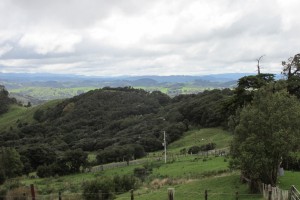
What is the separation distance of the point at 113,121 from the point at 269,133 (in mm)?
133074

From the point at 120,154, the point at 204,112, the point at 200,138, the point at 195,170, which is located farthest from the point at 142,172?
the point at 204,112

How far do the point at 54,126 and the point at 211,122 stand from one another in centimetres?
7542

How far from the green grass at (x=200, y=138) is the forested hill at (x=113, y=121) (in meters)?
→ 3.58

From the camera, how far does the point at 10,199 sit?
33844 millimetres

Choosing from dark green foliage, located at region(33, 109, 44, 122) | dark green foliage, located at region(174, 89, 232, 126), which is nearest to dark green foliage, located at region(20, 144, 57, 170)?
dark green foliage, located at region(174, 89, 232, 126)

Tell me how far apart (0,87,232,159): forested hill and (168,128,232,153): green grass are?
358 cm

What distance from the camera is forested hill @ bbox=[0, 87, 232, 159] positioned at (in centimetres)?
11651

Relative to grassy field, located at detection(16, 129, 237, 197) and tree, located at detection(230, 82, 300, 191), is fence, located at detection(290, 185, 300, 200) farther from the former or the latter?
grassy field, located at detection(16, 129, 237, 197)

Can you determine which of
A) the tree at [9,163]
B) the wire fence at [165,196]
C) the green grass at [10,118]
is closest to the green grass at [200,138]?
the tree at [9,163]

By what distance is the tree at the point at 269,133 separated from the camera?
27141mm

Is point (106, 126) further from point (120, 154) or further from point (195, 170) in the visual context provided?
Answer: point (195, 170)

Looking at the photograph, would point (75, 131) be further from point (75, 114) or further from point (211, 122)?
point (211, 122)

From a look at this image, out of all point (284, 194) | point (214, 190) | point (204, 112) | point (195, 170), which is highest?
point (284, 194)

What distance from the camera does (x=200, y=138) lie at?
99875 mm
